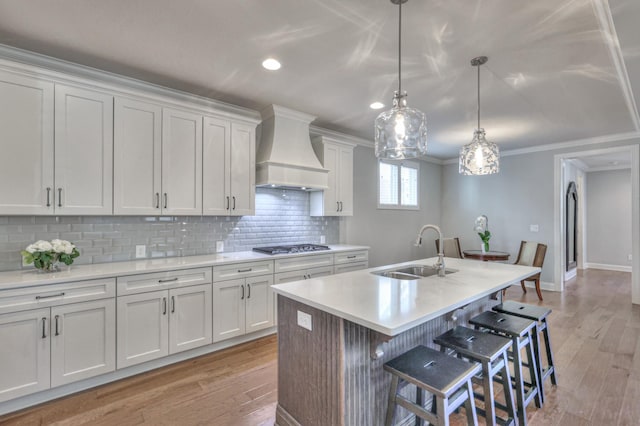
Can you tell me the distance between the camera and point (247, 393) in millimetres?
2400

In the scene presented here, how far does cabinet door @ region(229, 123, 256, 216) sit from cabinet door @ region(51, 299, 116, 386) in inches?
58.8

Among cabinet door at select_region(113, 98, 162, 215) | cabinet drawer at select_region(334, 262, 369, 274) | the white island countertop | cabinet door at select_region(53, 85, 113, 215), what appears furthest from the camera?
cabinet drawer at select_region(334, 262, 369, 274)

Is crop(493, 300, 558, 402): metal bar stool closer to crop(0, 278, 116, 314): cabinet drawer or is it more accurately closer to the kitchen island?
the kitchen island

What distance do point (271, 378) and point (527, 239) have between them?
5387 mm

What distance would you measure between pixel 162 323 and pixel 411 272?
2199 mm

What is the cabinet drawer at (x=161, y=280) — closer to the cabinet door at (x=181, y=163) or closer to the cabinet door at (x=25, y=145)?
the cabinet door at (x=181, y=163)

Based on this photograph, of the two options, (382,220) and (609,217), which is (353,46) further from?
(609,217)

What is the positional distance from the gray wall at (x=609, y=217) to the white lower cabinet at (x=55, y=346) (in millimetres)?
9881

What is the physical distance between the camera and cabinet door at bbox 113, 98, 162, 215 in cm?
273

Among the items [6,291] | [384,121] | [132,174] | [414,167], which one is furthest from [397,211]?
[6,291]

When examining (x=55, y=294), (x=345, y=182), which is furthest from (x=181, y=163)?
(x=345, y=182)

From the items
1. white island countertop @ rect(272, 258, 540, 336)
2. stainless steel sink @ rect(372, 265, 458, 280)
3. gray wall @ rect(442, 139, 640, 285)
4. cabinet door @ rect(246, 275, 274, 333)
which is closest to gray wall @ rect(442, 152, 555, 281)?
gray wall @ rect(442, 139, 640, 285)

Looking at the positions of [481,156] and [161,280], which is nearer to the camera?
[161,280]

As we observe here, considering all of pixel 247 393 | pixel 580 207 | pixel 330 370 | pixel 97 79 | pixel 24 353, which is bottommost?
pixel 247 393
